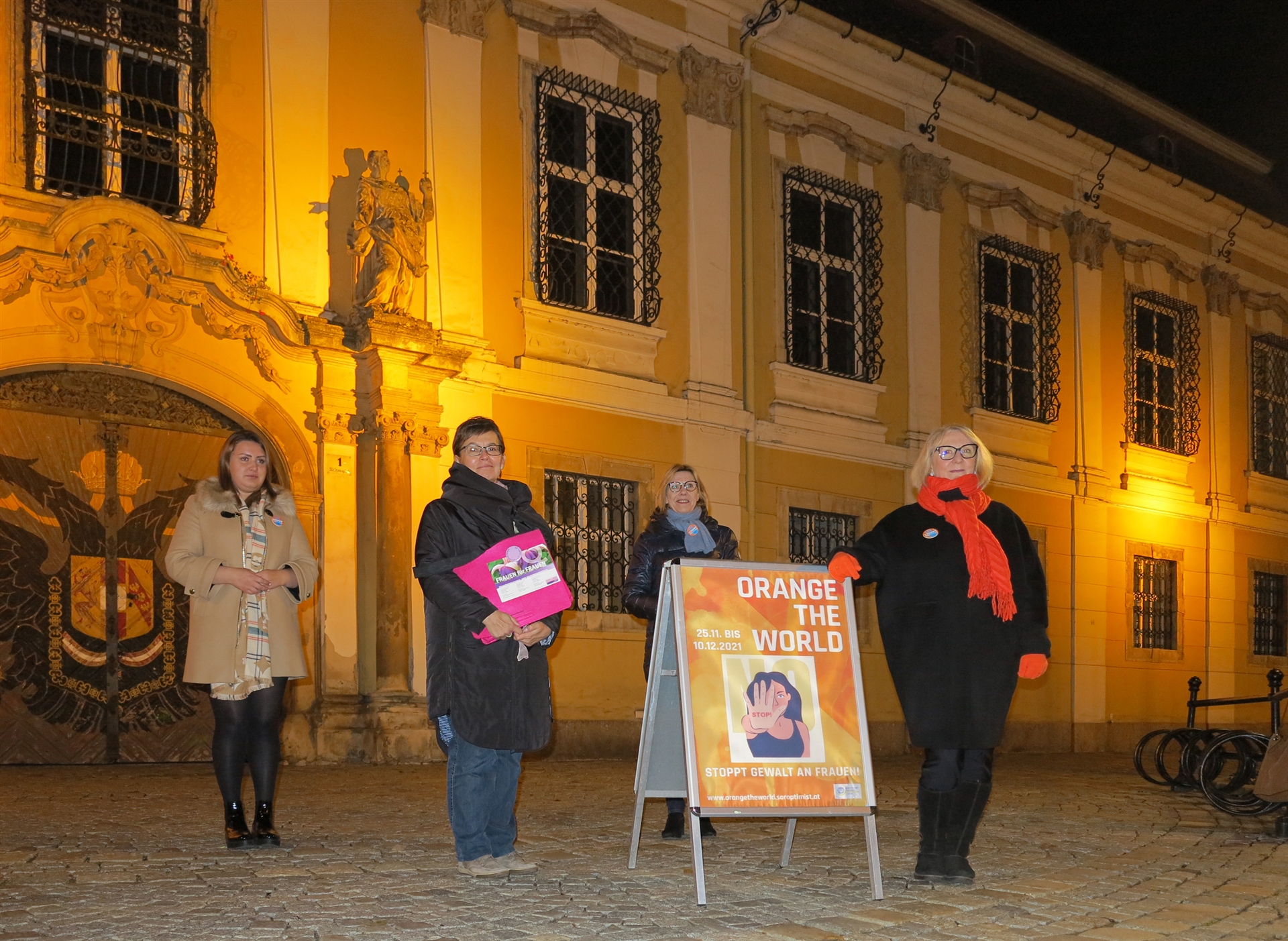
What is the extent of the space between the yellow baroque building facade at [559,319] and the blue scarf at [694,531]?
593 cm

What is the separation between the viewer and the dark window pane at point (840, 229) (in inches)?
685

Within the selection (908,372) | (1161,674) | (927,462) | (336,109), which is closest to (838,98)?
(908,372)

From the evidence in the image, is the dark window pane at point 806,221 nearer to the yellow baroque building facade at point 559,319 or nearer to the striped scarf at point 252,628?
the yellow baroque building facade at point 559,319

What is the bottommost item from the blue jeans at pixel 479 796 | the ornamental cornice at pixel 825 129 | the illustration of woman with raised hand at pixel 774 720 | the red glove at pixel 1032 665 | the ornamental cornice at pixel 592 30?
the blue jeans at pixel 479 796

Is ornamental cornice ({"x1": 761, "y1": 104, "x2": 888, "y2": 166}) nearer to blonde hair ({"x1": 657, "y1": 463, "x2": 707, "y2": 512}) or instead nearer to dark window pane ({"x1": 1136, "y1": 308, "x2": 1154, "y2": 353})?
dark window pane ({"x1": 1136, "y1": 308, "x2": 1154, "y2": 353})

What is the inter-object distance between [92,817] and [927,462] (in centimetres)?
462

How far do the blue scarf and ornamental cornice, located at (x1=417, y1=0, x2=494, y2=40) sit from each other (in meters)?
8.13

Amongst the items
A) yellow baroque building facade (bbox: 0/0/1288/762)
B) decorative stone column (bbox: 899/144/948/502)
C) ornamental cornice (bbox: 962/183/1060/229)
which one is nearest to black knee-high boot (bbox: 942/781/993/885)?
yellow baroque building facade (bbox: 0/0/1288/762)

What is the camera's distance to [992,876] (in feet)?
18.5

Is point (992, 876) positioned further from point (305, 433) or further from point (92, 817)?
point (305, 433)

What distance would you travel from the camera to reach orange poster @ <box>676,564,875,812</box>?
5.24m

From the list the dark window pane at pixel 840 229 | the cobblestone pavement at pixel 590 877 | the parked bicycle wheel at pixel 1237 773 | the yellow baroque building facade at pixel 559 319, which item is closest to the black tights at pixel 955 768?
the cobblestone pavement at pixel 590 877

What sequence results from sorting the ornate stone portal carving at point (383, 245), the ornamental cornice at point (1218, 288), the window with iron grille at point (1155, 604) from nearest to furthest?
the ornate stone portal carving at point (383, 245) < the window with iron grille at point (1155, 604) < the ornamental cornice at point (1218, 288)

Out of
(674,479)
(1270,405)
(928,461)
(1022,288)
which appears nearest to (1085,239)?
(1022,288)
